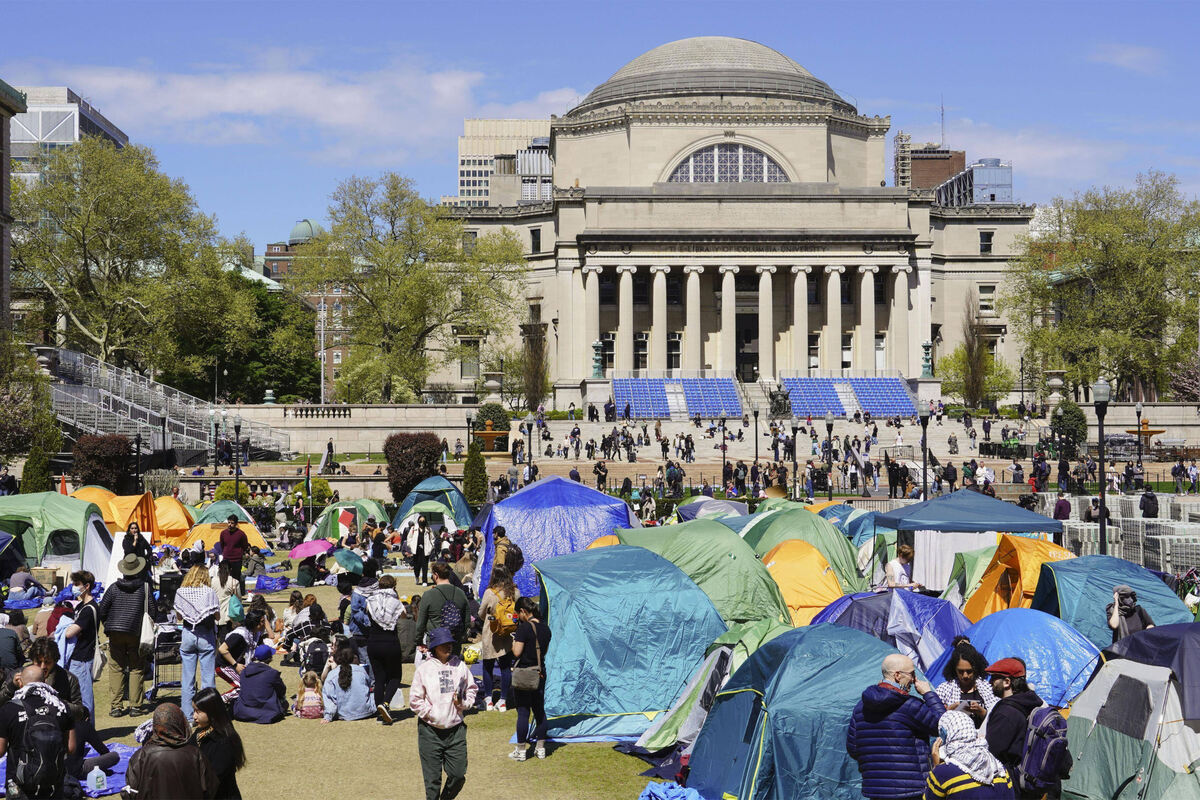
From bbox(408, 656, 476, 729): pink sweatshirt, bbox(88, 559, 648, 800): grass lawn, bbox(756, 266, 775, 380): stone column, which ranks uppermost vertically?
bbox(756, 266, 775, 380): stone column

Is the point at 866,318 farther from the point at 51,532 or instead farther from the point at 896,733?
the point at 896,733

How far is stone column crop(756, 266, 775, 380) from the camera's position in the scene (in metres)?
87.8

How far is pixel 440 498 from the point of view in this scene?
3538cm

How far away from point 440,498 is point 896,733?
2656cm

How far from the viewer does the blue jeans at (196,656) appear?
49.5 feet

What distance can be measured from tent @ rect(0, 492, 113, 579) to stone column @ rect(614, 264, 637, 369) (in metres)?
63.4

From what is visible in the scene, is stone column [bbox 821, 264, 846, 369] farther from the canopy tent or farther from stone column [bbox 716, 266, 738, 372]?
the canopy tent

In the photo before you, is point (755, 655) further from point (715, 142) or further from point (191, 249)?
point (715, 142)

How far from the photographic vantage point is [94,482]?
42312mm

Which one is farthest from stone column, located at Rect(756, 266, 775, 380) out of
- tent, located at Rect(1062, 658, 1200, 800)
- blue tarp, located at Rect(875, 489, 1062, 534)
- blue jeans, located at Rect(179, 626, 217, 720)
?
tent, located at Rect(1062, 658, 1200, 800)

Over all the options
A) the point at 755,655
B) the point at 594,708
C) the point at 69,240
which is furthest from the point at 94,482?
the point at 755,655

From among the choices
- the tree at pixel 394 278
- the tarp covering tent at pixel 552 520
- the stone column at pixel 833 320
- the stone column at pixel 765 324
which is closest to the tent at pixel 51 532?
the tarp covering tent at pixel 552 520

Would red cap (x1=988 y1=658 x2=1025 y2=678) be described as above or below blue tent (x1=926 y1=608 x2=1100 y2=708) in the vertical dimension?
above

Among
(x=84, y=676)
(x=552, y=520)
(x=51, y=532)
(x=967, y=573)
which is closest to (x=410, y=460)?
(x=51, y=532)
